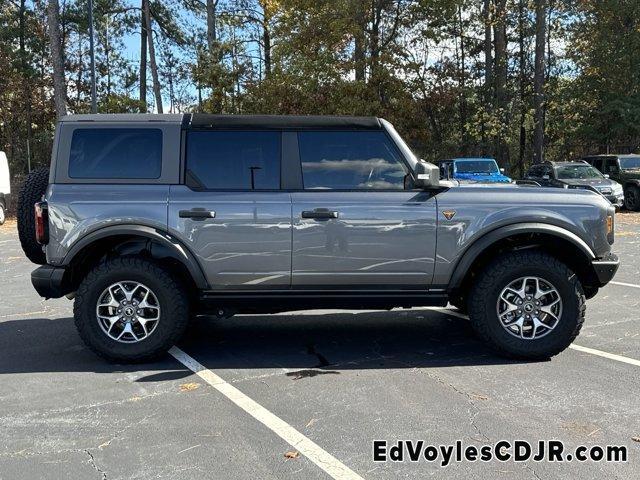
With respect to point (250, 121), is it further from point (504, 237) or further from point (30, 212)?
point (504, 237)

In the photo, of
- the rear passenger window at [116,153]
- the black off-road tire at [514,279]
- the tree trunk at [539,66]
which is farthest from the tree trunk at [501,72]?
the rear passenger window at [116,153]

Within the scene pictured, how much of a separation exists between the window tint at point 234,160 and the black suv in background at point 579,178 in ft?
47.6

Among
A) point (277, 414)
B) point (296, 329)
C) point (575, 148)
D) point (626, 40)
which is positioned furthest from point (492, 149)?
point (277, 414)

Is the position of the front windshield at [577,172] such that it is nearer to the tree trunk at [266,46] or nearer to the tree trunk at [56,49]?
the tree trunk at [266,46]

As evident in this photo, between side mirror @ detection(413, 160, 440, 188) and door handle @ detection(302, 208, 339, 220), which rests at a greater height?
side mirror @ detection(413, 160, 440, 188)

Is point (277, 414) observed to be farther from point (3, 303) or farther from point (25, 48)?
point (25, 48)

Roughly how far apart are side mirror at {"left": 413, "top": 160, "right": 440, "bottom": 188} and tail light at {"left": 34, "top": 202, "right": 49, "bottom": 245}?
2926mm


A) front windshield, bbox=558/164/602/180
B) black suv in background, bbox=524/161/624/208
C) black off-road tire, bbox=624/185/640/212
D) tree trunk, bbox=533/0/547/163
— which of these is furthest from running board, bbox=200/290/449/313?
tree trunk, bbox=533/0/547/163

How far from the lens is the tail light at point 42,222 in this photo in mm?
4676

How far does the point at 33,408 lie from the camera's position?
13.0 feet

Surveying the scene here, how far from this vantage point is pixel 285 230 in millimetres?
4691

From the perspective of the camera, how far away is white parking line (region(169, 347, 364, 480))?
3.08 m

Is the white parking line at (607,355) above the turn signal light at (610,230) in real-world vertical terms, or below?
below

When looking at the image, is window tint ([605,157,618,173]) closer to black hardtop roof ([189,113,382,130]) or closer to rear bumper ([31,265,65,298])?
black hardtop roof ([189,113,382,130])
